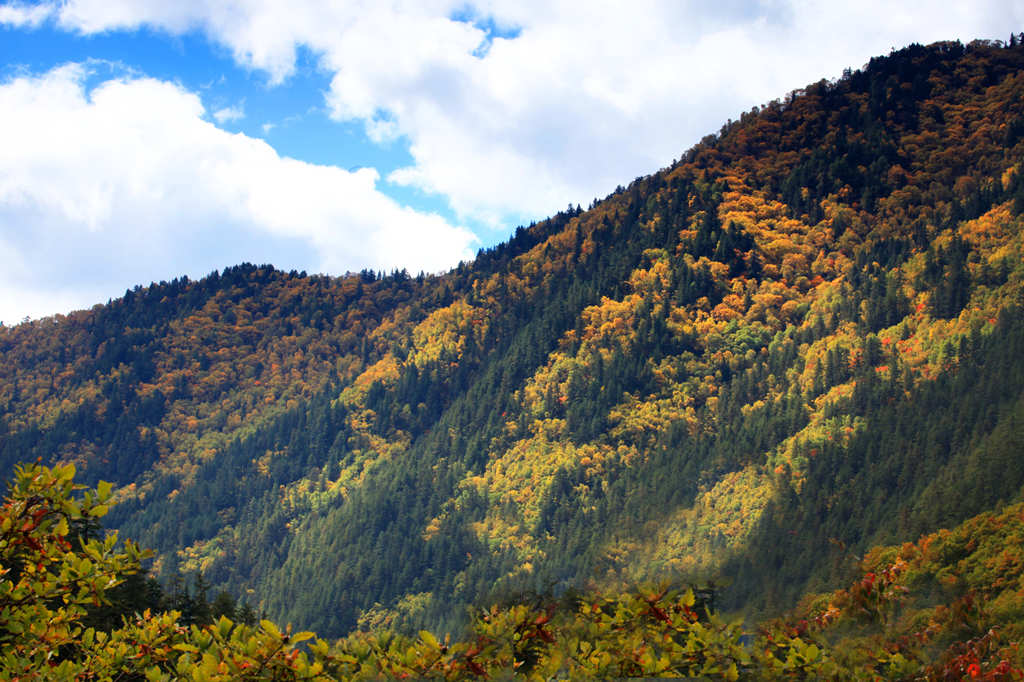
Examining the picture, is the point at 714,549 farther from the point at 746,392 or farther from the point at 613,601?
the point at 613,601

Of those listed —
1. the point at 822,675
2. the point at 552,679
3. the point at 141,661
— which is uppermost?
the point at 141,661

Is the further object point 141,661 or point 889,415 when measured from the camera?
point 889,415

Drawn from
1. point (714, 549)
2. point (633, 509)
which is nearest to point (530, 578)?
point (633, 509)

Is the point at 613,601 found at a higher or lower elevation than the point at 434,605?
higher

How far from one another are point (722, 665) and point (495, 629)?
7.91ft

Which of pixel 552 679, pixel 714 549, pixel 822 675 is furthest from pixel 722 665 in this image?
pixel 714 549

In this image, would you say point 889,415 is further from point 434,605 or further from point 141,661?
point 141,661

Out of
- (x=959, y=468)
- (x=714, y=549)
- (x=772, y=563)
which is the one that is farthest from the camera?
(x=714, y=549)

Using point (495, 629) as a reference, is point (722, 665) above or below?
below

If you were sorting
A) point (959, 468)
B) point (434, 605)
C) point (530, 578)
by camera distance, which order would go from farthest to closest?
point (434, 605) < point (530, 578) < point (959, 468)

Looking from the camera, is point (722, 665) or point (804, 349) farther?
point (804, 349)

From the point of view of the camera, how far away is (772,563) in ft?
434

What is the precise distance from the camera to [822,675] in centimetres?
925

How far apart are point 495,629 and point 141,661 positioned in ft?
12.2
